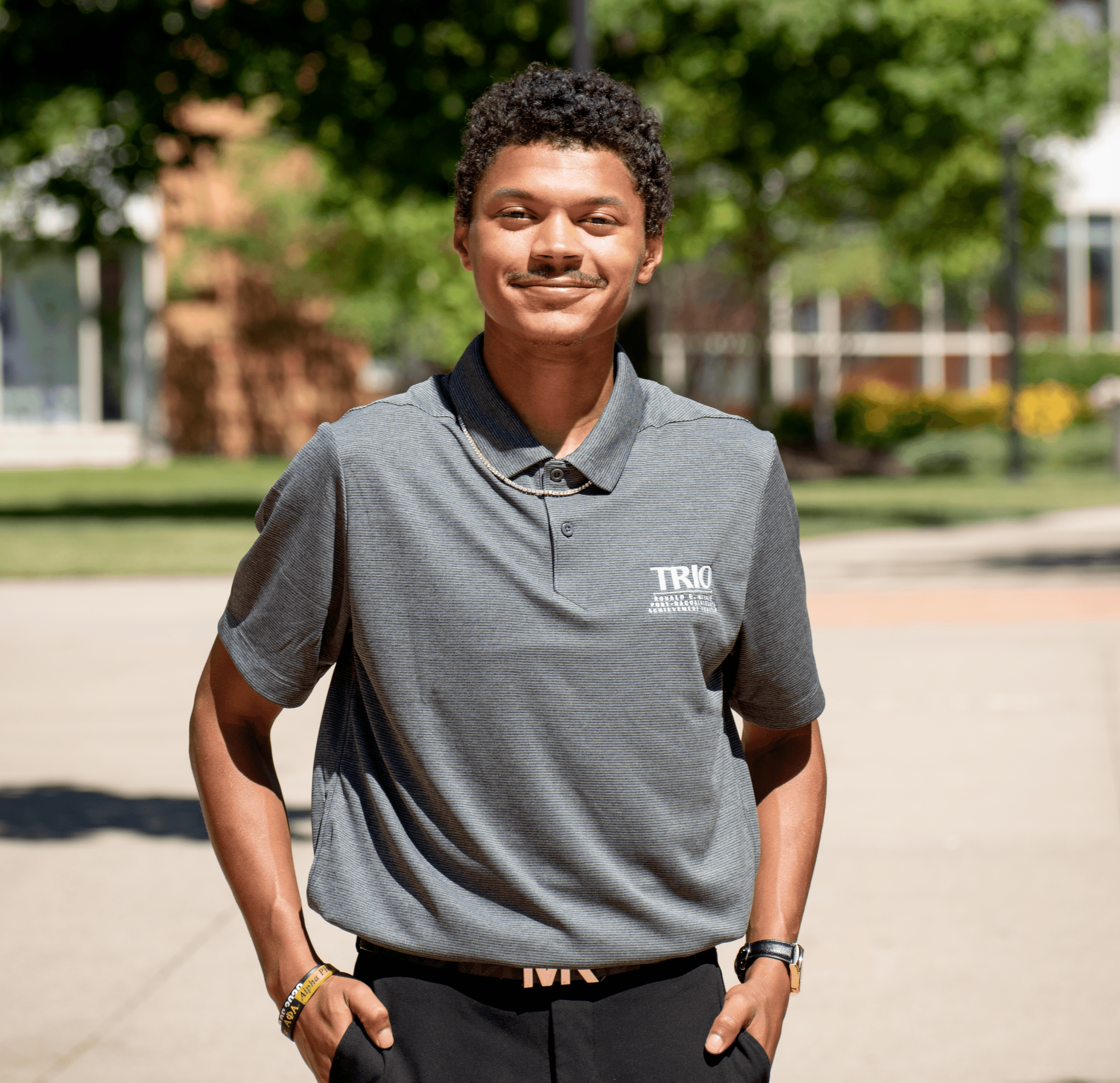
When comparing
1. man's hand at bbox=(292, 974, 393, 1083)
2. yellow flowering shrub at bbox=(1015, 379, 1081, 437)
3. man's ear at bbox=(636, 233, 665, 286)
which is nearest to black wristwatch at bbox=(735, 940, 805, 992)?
man's hand at bbox=(292, 974, 393, 1083)

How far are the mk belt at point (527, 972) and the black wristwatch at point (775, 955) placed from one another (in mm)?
241

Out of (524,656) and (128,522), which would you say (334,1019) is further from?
(128,522)

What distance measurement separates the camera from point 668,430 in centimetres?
211

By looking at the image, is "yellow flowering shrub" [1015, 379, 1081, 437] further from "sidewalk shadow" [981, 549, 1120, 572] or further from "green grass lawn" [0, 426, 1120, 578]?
"sidewalk shadow" [981, 549, 1120, 572]

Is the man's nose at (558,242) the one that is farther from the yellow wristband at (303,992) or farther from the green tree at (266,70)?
the green tree at (266,70)

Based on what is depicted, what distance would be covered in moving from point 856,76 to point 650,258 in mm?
20788

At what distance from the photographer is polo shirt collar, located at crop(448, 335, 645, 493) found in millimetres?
2037

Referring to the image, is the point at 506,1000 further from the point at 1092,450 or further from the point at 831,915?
the point at 1092,450

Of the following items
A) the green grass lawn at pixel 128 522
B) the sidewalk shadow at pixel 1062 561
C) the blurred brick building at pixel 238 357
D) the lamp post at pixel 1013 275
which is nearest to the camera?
the sidewalk shadow at pixel 1062 561

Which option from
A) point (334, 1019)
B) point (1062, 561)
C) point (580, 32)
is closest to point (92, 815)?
Result: point (334, 1019)

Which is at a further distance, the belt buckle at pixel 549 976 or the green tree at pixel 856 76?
the green tree at pixel 856 76

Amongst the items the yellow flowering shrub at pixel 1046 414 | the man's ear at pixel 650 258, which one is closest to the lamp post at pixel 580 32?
the man's ear at pixel 650 258

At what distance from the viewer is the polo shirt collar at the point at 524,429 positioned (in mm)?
2037

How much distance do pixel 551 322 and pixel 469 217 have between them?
212 millimetres
